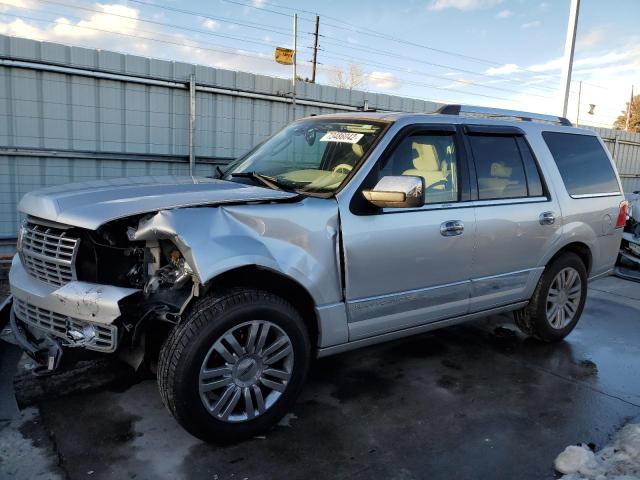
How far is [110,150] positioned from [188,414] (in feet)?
17.1

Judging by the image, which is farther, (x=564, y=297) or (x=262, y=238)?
(x=564, y=297)

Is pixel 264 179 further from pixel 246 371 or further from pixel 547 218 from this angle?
pixel 547 218

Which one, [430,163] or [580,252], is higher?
[430,163]

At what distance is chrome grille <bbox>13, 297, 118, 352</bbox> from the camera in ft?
8.89

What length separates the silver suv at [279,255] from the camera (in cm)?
276

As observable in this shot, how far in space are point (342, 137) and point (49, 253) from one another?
2021 millimetres

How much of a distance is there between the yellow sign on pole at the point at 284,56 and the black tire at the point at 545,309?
6.40m

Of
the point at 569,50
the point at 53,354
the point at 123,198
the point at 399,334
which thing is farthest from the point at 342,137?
the point at 569,50

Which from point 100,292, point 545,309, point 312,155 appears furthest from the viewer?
point 545,309

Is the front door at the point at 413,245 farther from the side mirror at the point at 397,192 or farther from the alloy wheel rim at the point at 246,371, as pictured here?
the alloy wheel rim at the point at 246,371

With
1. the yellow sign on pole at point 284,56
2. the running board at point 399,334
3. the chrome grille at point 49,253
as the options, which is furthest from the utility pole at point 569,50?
the chrome grille at point 49,253

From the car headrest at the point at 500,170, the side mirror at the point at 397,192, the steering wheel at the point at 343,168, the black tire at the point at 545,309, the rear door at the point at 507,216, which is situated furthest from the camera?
the black tire at the point at 545,309

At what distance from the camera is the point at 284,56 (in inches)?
376

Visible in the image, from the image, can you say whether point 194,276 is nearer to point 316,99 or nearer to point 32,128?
point 32,128
